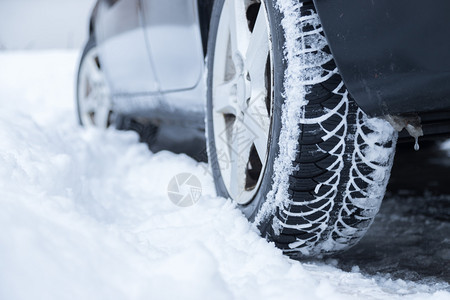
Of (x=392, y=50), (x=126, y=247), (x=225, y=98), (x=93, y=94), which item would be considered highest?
(x=392, y=50)

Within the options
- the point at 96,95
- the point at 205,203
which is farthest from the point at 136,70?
the point at 205,203

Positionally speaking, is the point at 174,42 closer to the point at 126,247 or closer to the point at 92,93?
the point at 126,247

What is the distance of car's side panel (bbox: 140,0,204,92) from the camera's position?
1801 mm

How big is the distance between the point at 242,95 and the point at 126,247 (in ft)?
1.90

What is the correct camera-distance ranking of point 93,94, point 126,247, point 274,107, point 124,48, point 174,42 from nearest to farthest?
Result: point 126,247 → point 274,107 → point 174,42 → point 124,48 → point 93,94

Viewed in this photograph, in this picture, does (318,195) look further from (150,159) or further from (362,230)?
(150,159)

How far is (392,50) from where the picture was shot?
2.92 ft

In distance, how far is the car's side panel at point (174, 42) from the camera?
1801 mm

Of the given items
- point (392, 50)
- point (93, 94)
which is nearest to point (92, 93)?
point (93, 94)

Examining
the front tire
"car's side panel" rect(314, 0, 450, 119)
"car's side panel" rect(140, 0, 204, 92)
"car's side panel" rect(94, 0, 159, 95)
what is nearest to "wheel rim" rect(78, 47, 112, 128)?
"car's side panel" rect(94, 0, 159, 95)

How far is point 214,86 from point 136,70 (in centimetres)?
100

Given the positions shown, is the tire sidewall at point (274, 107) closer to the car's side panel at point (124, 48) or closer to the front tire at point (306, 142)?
the front tire at point (306, 142)

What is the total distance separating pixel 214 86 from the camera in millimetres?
1611

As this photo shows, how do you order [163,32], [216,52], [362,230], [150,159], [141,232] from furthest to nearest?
[150,159]
[163,32]
[216,52]
[141,232]
[362,230]
